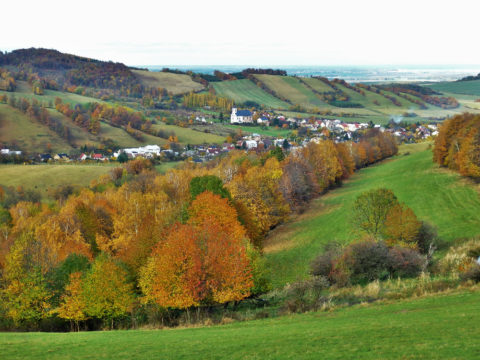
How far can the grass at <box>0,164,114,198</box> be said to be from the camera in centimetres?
10744

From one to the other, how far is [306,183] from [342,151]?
25.7 m

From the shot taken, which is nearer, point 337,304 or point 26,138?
point 337,304

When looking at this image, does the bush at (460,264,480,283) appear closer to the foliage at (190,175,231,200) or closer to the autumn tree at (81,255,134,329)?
the autumn tree at (81,255,134,329)

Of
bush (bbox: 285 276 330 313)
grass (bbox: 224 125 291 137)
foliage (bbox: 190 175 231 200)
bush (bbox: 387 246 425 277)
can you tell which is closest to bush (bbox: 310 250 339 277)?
bush (bbox: 387 246 425 277)

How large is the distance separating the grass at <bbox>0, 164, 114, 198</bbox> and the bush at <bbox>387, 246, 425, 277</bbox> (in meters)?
91.8

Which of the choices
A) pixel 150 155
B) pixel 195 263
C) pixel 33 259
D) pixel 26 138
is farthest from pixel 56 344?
pixel 26 138

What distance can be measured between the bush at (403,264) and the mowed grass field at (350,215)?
33.2 ft

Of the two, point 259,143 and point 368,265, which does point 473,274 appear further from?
point 259,143

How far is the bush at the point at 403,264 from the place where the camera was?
31.9m

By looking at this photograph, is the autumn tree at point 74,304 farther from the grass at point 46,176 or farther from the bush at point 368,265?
the grass at point 46,176

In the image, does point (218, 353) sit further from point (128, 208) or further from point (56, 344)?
point (128, 208)

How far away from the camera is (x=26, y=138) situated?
15225 centimetres

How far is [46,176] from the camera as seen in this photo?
368 ft

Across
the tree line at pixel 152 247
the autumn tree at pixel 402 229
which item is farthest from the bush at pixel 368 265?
the tree line at pixel 152 247
